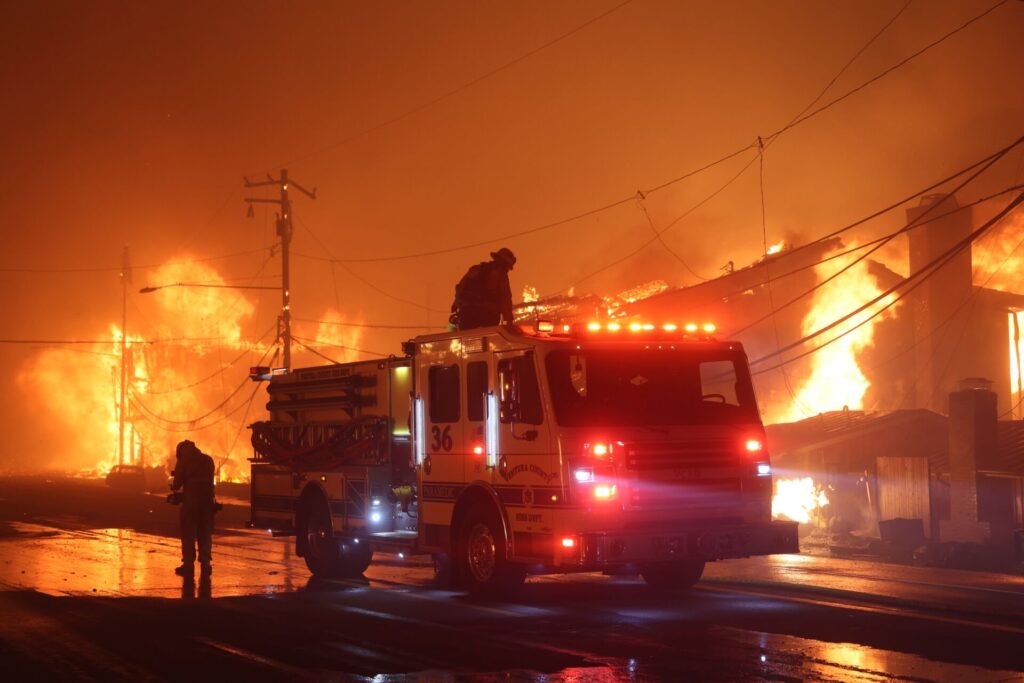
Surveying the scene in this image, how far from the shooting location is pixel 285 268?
132 feet

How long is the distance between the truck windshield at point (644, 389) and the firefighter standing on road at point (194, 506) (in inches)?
255

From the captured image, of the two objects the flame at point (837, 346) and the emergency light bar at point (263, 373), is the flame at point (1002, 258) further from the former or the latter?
the emergency light bar at point (263, 373)

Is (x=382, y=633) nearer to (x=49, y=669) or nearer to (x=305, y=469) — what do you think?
(x=49, y=669)

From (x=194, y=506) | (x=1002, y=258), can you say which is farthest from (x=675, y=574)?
(x=1002, y=258)

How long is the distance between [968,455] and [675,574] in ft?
31.4

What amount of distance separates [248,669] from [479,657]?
5.52 ft

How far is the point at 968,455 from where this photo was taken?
21.0m

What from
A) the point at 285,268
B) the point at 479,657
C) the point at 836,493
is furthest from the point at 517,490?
the point at 285,268

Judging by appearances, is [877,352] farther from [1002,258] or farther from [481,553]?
[481,553]

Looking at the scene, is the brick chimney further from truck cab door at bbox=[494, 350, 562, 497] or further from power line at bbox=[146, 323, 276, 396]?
power line at bbox=[146, 323, 276, 396]

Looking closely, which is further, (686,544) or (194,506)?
(194,506)

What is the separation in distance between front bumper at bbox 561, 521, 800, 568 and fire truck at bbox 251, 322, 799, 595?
1 centimetres

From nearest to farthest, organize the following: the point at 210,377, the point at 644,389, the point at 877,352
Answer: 1. the point at 644,389
2. the point at 877,352
3. the point at 210,377

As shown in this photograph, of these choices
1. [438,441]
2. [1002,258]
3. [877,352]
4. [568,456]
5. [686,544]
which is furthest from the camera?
[877,352]
